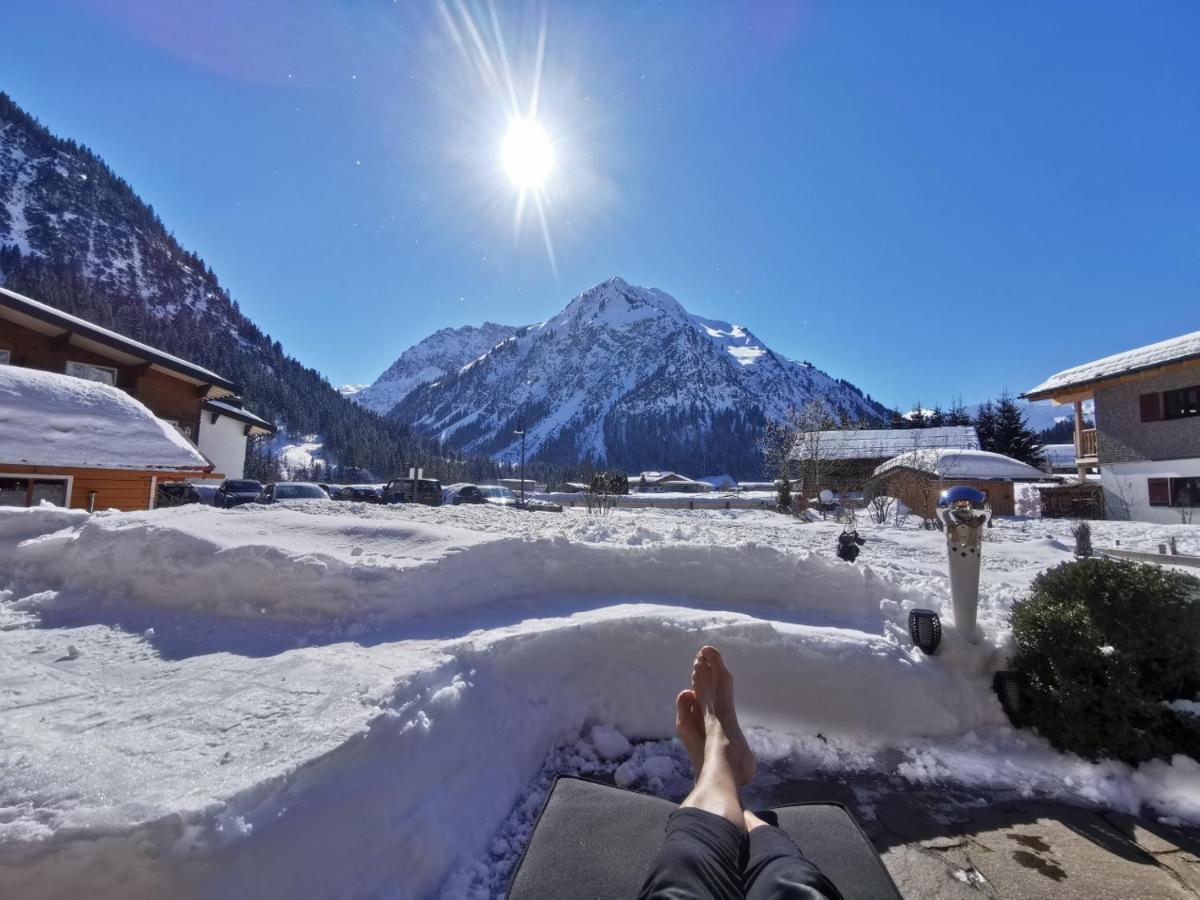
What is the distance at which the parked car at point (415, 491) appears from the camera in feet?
64.2

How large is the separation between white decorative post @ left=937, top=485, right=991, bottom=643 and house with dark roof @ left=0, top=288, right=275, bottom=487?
12143 mm

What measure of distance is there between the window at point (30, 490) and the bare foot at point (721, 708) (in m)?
10.3

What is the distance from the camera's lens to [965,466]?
83.8 feet

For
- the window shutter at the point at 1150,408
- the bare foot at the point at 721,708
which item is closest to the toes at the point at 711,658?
the bare foot at the point at 721,708

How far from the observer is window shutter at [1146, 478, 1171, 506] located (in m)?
17.7

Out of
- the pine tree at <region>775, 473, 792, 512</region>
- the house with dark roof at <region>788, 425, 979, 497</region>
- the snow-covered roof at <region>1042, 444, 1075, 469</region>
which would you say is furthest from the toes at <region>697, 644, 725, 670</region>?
the snow-covered roof at <region>1042, 444, 1075, 469</region>

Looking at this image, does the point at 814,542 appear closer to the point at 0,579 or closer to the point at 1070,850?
the point at 1070,850

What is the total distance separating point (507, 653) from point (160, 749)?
Answer: 1844 mm

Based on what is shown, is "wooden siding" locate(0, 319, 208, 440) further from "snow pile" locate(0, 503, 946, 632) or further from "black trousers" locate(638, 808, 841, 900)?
"black trousers" locate(638, 808, 841, 900)

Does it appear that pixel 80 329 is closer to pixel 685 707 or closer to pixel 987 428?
pixel 685 707

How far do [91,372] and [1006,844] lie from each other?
71.5 ft

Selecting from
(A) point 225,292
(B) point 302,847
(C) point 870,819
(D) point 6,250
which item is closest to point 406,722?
(B) point 302,847

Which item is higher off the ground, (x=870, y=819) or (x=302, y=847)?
(x=302, y=847)

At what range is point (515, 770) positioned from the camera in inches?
121
